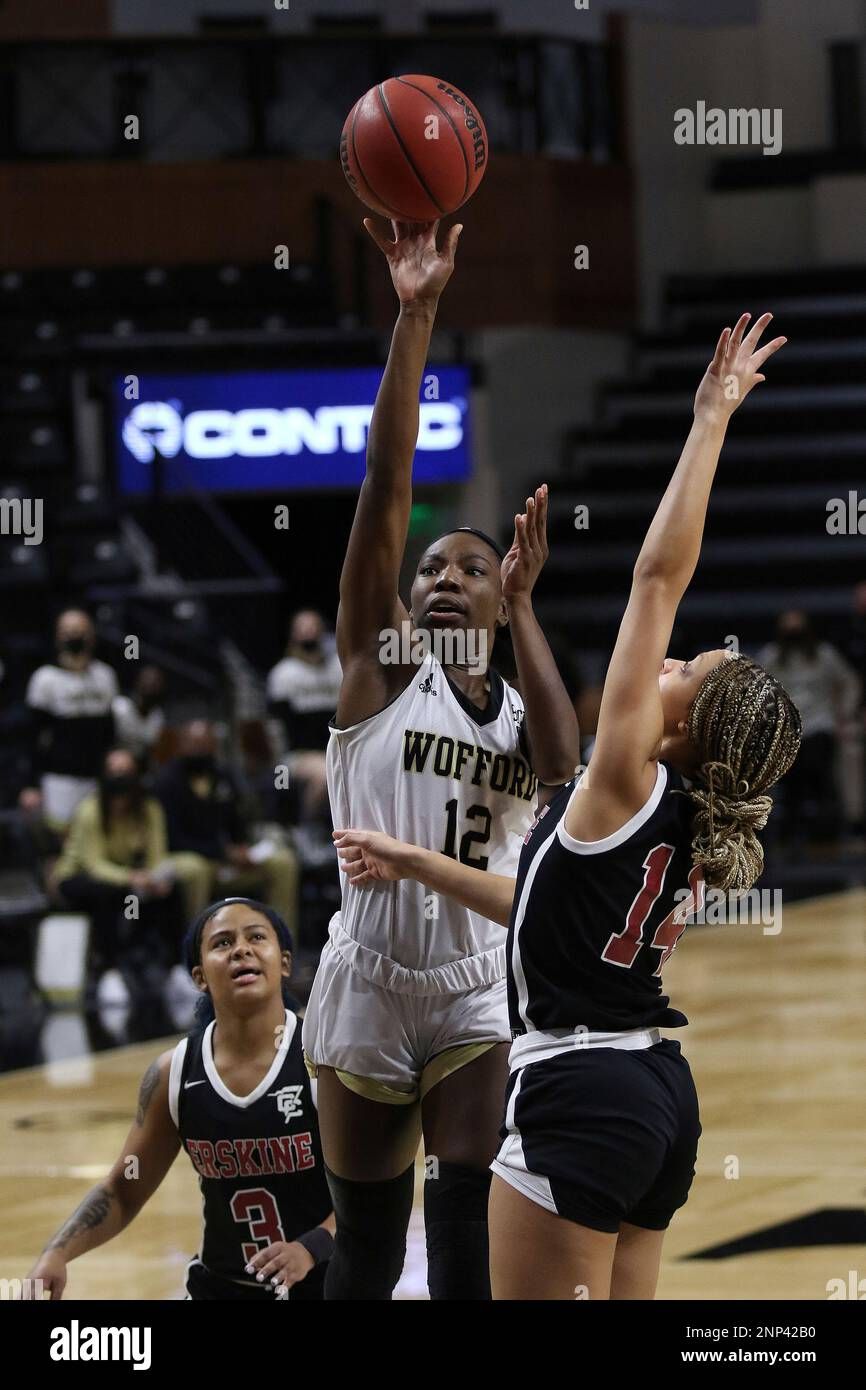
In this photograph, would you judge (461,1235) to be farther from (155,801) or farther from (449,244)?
(155,801)

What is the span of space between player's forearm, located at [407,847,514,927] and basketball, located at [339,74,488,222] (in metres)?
1.03

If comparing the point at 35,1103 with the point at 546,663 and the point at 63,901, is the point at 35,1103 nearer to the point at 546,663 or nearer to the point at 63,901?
the point at 63,901

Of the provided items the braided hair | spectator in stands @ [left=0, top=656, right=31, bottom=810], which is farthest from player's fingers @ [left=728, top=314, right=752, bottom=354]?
spectator in stands @ [left=0, top=656, right=31, bottom=810]

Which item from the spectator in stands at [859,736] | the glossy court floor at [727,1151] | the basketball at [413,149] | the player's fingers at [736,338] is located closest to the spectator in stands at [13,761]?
the glossy court floor at [727,1151]

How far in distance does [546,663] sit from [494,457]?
481 inches

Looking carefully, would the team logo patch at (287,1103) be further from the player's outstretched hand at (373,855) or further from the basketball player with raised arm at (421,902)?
the player's outstretched hand at (373,855)

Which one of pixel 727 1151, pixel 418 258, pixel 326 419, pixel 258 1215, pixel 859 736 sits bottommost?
pixel 727 1151

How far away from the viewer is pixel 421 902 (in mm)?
3537

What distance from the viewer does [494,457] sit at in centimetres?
1563

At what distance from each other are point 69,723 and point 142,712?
2.93 ft

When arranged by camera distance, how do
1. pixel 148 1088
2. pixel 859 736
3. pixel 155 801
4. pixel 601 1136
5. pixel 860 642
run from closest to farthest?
pixel 601 1136 < pixel 148 1088 < pixel 155 801 < pixel 859 736 < pixel 860 642

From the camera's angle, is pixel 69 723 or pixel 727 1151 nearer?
pixel 727 1151

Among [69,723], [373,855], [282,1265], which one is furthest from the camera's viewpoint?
[69,723]

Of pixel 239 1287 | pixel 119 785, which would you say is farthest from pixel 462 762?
pixel 119 785
